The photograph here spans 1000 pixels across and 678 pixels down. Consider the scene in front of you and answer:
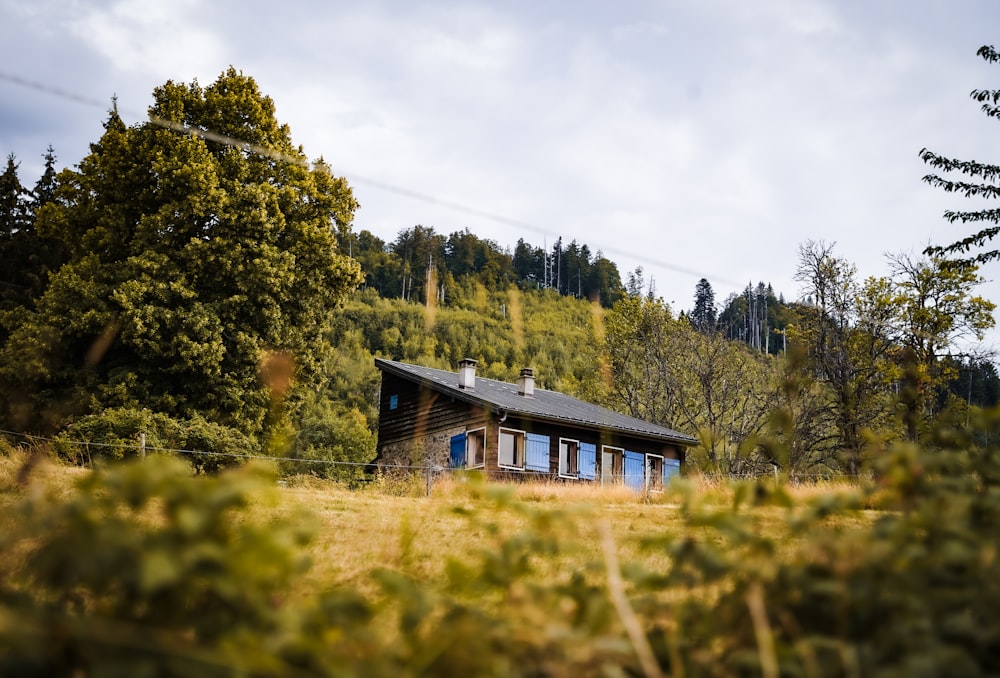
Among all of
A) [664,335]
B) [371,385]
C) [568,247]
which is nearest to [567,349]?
[371,385]

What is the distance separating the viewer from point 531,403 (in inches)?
1141

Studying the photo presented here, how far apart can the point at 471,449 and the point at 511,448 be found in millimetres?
1310

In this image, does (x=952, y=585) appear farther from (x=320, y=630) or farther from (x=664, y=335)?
(x=664, y=335)

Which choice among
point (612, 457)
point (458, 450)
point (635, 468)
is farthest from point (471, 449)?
point (635, 468)

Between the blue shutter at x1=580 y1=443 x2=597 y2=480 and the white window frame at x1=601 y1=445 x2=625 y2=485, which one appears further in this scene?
the white window frame at x1=601 y1=445 x2=625 y2=485

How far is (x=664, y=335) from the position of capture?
43344 millimetres

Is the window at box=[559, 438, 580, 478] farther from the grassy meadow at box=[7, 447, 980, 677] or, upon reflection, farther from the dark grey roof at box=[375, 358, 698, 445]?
the grassy meadow at box=[7, 447, 980, 677]

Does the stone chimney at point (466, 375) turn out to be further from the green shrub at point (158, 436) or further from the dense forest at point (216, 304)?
the green shrub at point (158, 436)

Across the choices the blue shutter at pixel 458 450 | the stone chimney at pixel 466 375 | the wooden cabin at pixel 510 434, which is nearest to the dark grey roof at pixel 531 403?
the wooden cabin at pixel 510 434

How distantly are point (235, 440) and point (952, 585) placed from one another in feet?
66.8

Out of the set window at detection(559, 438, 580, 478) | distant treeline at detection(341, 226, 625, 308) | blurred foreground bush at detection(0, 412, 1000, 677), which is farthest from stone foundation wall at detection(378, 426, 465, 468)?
distant treeline at detection(341, 226, 625, 308)

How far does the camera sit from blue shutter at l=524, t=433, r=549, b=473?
2744cm

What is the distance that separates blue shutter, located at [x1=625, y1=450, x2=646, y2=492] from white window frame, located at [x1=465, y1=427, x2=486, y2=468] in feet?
20.2

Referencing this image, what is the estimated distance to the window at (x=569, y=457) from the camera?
2886cm
